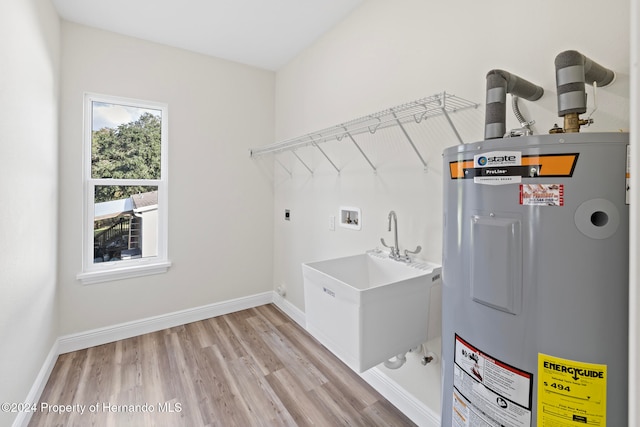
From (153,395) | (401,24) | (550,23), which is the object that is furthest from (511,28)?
(153,395)

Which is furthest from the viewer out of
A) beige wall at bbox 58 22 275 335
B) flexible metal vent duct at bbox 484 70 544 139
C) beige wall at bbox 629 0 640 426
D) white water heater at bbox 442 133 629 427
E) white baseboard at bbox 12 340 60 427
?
beige wall at bbox 58 22 275 335

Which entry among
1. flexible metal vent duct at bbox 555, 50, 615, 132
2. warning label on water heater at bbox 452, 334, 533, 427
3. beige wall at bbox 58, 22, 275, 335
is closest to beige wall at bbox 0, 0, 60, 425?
beige wall at bbox 58, 22, 275, 335

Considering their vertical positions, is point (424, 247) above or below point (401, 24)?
below

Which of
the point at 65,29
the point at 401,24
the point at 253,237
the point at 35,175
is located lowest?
the point at 253,237

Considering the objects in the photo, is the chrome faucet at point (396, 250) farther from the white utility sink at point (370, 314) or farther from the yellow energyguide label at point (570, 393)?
the yellow energyguide label at point (570, 393)

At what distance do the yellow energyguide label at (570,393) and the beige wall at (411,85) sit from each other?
0.80 m

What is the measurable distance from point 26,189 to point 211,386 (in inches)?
63.2

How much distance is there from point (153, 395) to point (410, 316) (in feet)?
5.60

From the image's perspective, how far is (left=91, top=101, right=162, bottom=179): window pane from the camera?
251 centimetres

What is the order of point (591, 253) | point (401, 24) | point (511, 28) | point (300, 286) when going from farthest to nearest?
point (300, 286) → point (401, 24) → point (511, 28) → point (591, 253)

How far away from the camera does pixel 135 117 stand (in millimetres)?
2654

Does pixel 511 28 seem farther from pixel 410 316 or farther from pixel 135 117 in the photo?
pixel 135 117

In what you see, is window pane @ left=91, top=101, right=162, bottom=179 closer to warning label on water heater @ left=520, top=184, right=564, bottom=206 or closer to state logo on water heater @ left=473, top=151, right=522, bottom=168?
state logo on water heater @ left=473, top=151, right=522, bottom=168

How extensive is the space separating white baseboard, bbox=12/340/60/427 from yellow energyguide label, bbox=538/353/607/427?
2318 millimetres
